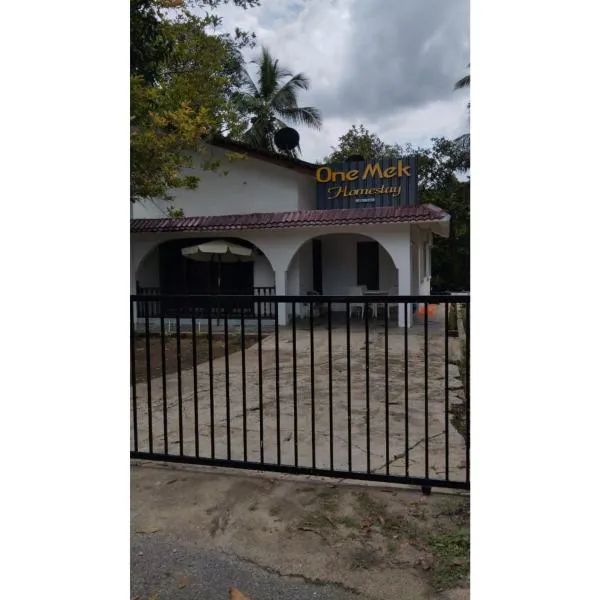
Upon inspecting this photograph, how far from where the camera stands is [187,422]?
4.38 meters

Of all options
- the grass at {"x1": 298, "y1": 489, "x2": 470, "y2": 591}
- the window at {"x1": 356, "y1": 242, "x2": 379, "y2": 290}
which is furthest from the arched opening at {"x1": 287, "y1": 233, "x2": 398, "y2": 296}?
the grass at {"x1": 298, "y1": 489, "x2": 470, "y2": 591}

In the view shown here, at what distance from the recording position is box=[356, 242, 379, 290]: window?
50.9 feet

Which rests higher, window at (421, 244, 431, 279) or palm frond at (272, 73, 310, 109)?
palm frond at (272, 73, 310, 109)

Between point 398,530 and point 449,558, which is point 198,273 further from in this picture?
point 449,558

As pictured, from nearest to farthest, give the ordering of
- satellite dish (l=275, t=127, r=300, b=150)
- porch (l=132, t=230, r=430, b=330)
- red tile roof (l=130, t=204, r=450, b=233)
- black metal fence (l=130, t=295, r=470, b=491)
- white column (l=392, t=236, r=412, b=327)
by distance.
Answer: black metal fence (l=130, t=295, r=470, b=491)
red tile roof (l=130, t=204, r=450, b=233)
white column (l=392, t=236, r=412, b=327)
porch (l=132, t=230, r=430, b=330)
satellite dish (l=275, t=127, r=300, b=150)

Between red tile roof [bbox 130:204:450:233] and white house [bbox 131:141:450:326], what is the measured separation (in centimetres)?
3

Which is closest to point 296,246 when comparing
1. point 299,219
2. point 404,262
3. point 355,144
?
point 299,219

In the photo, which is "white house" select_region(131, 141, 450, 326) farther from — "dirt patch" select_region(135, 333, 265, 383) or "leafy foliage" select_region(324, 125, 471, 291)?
"leafy foliage" select_region(324, 125, 471, 291)

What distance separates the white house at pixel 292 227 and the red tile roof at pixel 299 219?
26mm

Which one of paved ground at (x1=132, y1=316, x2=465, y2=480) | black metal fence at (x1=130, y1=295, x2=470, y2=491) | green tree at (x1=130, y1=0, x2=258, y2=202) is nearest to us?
black metal fence at (x1=130, y1=295, x2=470, y2=491)
